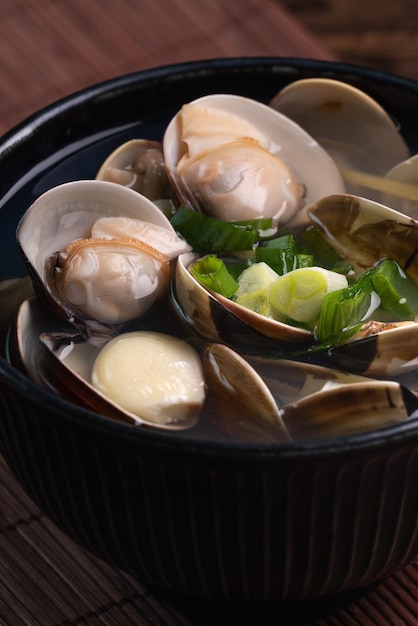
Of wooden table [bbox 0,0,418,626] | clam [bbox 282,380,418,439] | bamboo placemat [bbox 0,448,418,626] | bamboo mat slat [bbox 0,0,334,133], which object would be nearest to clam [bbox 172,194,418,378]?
clam [bbox 282,380,418,439]

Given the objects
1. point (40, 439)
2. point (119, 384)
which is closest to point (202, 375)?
point (119, 384)

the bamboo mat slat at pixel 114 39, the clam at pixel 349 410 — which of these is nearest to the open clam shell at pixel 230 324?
the clam at pixel 349 410

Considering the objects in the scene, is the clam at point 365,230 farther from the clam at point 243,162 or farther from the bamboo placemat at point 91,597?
the bamboo placemat at point 91,597

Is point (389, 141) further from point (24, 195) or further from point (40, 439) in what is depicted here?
point (40, 439)

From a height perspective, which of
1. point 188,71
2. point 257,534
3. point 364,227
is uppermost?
point 188,71

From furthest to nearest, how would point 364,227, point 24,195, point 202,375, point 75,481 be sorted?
point 24,195 < point 364,227 < point 202,375 < point 75,481

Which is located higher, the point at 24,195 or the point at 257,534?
the point at 24,195
